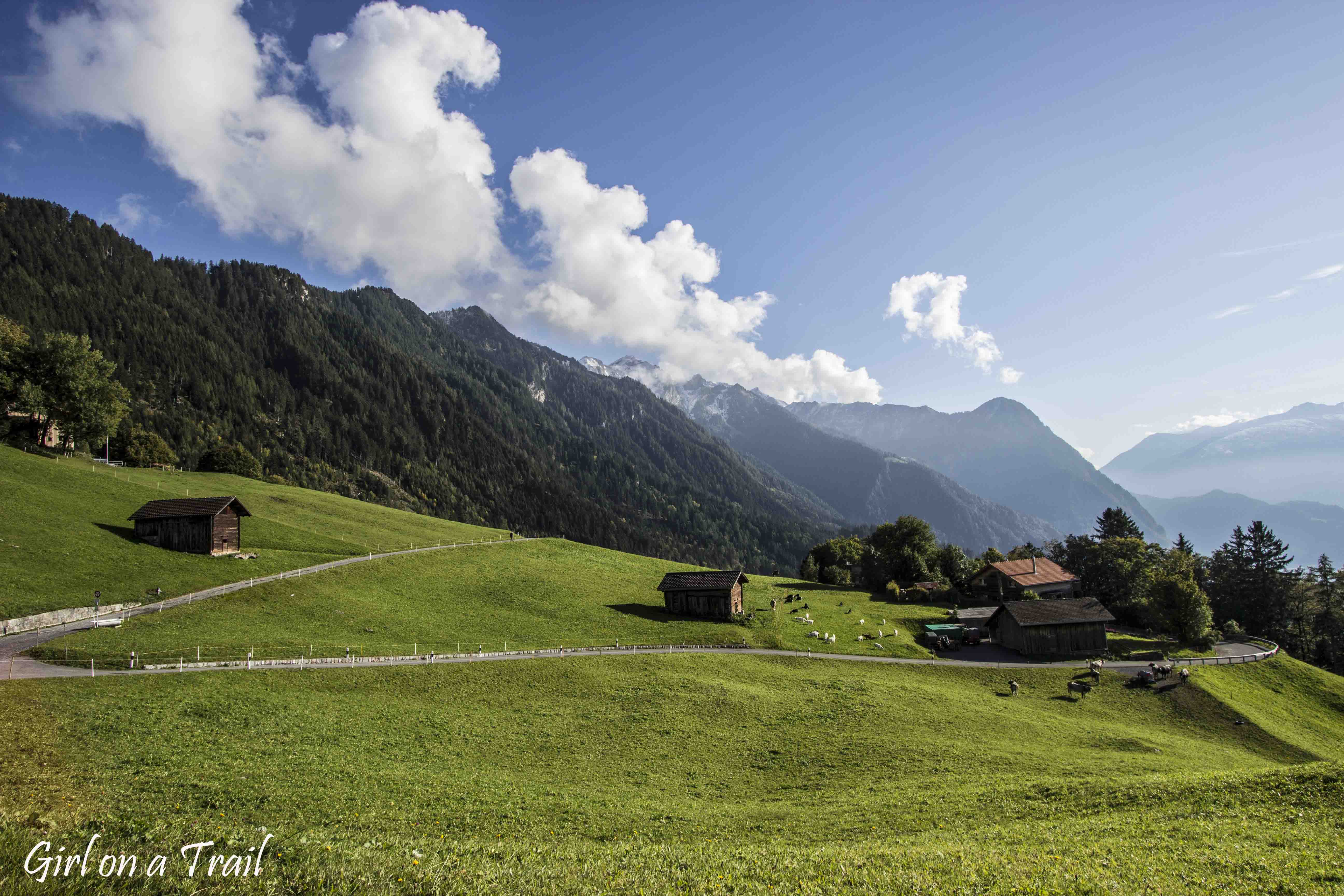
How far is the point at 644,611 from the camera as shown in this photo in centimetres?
6919

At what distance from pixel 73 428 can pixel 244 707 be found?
8501cm

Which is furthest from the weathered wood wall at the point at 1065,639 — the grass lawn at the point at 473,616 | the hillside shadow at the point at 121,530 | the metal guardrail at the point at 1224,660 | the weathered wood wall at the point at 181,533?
the hillside shadow at the point at 121,530

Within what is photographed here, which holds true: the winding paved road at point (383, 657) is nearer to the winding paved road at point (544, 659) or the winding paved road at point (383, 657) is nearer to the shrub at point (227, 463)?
the winding paved road at point (544, 659)

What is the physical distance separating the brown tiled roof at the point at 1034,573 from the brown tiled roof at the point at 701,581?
173 ft

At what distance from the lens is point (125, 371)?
192m

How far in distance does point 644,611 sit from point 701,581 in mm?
8069

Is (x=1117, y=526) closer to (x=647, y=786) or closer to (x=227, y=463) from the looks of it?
(x=647, y=786)

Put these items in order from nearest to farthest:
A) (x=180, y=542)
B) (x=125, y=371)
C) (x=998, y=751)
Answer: (x=998, y=751), (x=180, y=542), (x=125, y=371)

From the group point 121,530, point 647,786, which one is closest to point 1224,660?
point 647,786

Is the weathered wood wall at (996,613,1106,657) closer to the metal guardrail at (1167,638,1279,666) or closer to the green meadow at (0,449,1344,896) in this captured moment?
the metal guardrail at (1167,638,1279,666)

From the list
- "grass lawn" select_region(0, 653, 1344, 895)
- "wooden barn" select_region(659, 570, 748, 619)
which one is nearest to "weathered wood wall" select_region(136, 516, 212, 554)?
"grass lawn" select_region(0, 653, 1344, 895)

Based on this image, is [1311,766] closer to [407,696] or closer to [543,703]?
[543,703]

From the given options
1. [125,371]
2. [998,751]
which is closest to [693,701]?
[998,751]

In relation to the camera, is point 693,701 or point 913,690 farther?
point 913,690
